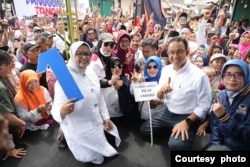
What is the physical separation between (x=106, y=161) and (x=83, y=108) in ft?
2.13

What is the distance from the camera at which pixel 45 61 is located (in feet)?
5.95

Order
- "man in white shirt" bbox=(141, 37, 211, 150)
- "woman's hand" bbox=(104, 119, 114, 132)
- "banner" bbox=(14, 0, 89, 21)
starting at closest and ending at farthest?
"man in white shirt" bbox=(141, 37, 211, 150), "woman's hand" bbox=(104, 119, 114, 132), "banner" bbox=(14, 0, 89, 21)

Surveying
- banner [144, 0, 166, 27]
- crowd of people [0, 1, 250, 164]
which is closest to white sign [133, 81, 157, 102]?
crowd of people [0, 1, 250, 164]

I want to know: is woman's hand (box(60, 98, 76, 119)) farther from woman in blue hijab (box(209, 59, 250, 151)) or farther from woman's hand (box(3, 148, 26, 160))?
woman in blue hijab (box(209, 59, 250, 151))

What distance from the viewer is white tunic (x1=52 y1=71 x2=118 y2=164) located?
206 cm

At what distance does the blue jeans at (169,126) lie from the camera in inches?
83.6

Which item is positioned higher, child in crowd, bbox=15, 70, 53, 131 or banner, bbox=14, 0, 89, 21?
banner, bbox=14, 0, 89, 21

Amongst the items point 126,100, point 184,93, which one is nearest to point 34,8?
point 126,100

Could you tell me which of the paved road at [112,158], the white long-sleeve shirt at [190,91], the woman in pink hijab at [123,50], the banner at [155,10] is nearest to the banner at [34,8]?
the banner at [155,10]

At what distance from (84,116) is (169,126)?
1024 mm

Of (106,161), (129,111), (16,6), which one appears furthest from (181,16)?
(106,161)

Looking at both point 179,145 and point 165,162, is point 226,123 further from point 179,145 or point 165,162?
point 165,162

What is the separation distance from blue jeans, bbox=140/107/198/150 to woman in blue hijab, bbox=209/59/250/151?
37cm

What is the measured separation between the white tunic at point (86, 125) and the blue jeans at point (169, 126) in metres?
0.65
